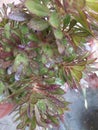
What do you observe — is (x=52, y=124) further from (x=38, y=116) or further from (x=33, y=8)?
(x=33, y=8)

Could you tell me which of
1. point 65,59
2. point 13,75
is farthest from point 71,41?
point 13,75

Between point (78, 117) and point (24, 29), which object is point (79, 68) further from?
point (78, 117)

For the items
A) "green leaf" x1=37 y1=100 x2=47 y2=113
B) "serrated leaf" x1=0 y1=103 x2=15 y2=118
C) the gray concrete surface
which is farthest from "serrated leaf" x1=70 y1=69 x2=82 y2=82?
the gray concrete surface

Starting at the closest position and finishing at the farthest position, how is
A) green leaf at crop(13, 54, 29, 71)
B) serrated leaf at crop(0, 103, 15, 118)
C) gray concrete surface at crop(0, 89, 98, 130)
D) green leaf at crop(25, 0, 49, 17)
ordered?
green leaf at crop(25, 0, 49, 17), green leaf at crop(13, 54, 29, 71), serrated leaf at crop(0, 103, 15, 118), gray concrete surface at crop(0, 89, 98, 130)

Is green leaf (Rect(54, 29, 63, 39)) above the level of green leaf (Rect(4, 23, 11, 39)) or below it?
above

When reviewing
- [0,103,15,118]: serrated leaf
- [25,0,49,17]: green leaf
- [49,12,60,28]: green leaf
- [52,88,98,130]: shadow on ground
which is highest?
[25,0,49,17]: green leaf

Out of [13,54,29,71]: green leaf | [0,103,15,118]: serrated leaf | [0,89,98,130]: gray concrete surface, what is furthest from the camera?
[0,89,98,130]: gray concrete surface

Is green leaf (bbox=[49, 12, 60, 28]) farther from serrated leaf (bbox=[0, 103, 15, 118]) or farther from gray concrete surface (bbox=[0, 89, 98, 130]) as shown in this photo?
gray concrete surface (bbox=[0, 89, 98, 130])

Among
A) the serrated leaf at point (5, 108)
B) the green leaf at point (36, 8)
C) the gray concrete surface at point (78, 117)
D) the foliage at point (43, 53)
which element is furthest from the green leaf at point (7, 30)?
the gray concrete surface at point (78, 117)

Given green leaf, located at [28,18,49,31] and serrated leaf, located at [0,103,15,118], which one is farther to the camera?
serrated leaf, located at [0,103,15,118]
